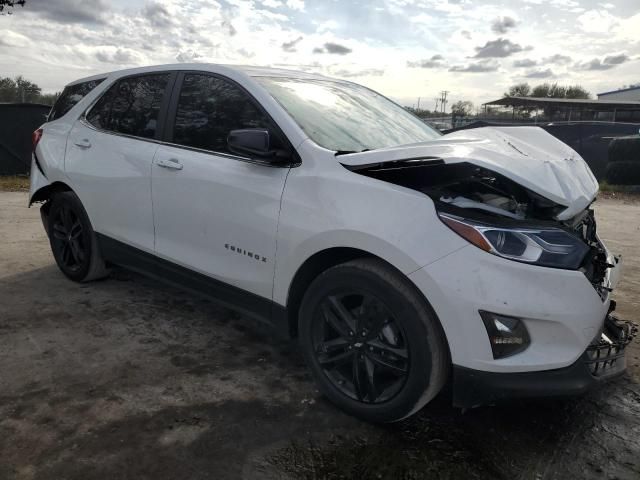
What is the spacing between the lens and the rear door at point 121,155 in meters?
3.57

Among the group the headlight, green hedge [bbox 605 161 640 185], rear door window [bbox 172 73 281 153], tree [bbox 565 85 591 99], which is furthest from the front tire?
tree [bbox 565 85 591 99]

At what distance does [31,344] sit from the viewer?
335 cm

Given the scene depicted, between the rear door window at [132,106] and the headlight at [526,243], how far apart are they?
2.32 metres

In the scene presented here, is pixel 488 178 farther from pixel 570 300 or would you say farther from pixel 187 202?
pixel 187 202

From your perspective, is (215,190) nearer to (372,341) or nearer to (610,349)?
(372,341)

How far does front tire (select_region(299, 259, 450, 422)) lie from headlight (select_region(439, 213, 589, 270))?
1.14 ft

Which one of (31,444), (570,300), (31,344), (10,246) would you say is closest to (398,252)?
(570,300)

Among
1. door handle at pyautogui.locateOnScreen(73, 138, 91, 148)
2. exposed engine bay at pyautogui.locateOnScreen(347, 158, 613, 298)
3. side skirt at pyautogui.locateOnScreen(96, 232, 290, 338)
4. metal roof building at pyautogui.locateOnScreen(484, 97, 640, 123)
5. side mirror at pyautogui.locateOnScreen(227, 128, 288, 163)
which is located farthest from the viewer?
metal roof building at pyautogui.locateOnScreen(484, 97, 640, 123)

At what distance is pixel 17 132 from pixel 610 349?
12.3 metres

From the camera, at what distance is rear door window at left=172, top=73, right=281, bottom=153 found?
3.06 m

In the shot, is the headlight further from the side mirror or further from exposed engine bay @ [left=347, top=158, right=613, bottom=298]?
the side mirror

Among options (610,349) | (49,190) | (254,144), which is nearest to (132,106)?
(49,190)

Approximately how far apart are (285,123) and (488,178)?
3.63 ft

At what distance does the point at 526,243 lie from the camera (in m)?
2.16
